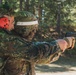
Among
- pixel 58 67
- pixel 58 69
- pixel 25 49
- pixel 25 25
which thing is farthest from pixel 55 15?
pixel 25 49

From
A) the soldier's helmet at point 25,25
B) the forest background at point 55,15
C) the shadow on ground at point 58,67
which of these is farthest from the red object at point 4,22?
the forest background at point 55,15

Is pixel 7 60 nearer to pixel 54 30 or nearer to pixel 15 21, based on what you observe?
pixel 15 21

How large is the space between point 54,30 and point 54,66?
7.44 meters

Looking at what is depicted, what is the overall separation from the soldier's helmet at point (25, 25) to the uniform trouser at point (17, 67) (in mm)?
230

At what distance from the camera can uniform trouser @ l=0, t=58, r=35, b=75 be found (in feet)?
7.51

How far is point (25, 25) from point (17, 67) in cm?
35

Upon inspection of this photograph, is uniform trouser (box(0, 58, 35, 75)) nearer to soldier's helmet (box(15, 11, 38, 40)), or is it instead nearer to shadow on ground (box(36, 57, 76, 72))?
soldier's helmet (box(15, 11, 38, 40))

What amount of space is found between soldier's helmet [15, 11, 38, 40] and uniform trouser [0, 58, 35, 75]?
23 cm

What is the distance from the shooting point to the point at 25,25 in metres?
2.38


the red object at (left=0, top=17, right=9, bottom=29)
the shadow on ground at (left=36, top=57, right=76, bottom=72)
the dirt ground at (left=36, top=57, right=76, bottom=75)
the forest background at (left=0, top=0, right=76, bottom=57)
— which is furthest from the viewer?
the forest background at (left=0, top=0, right=76, bottom=57)

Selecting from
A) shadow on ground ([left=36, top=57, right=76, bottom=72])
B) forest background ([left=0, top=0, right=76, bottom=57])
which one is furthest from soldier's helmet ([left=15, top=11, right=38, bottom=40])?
forest background ([left=0, top=0, right=76, bottom=57])

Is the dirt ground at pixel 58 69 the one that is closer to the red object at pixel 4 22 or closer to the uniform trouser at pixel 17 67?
the uniform trouser at pixel 17 67

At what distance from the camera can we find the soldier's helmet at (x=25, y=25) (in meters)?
2.37

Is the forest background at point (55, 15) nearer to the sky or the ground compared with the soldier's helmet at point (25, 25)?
nearer to the ground
